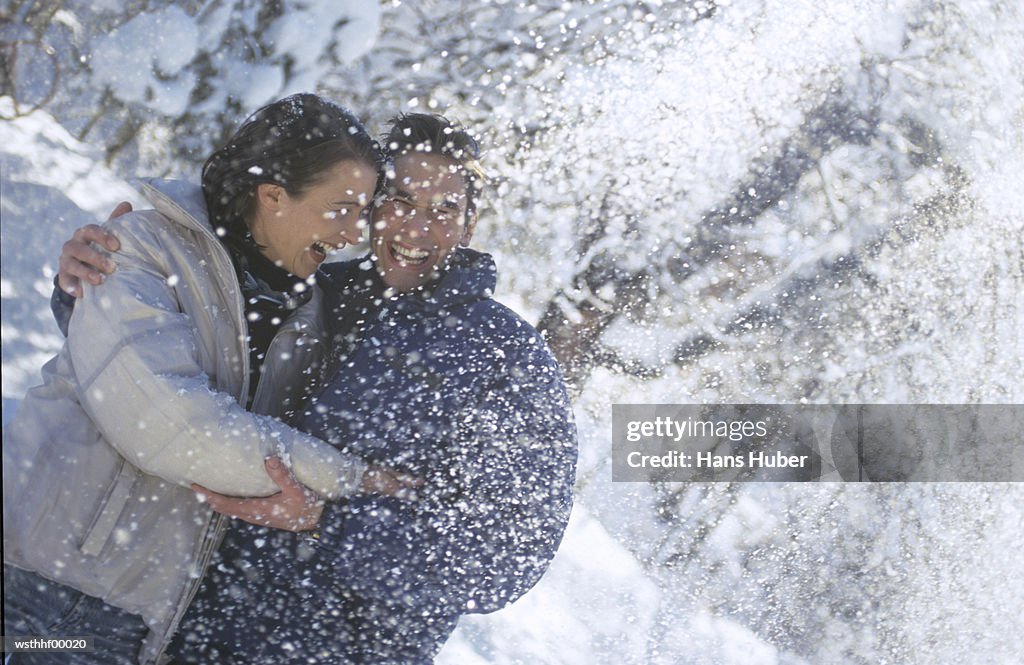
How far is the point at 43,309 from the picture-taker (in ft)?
3.33

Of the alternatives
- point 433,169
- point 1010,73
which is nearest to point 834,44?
point 1010,73

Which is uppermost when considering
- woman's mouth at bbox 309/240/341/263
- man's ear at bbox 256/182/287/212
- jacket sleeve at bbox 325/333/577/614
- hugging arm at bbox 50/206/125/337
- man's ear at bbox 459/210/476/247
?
man's ear at bbox 256/182/287/212

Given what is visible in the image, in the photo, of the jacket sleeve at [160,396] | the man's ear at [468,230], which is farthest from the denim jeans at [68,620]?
the man's ear at [468,230]

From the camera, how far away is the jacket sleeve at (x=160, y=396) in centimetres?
83

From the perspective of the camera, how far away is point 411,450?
0.94 meters

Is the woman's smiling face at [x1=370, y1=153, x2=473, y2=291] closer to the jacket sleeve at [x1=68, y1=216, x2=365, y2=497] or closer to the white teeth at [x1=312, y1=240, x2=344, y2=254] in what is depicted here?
the white teeth at [x1=312, y1=240, x2=344, y2=254]

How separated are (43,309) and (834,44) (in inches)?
39.1

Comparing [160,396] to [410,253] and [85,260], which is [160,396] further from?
[410,253]

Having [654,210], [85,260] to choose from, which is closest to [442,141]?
[654,210]

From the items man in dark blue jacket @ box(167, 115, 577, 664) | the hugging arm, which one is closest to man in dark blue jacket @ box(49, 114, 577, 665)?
man in dark blue jacket @ box(167, 115, 577, 664)

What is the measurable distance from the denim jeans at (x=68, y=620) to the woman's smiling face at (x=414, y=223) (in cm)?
44

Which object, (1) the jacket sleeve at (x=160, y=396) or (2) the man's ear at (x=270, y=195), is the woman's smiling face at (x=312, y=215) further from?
(1) the jacket sleeve at (x=160, y=396)

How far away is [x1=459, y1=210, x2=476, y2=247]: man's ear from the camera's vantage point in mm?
996

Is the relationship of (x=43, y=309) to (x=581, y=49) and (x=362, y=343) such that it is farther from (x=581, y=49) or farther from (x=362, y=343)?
(x=581, y=49)
